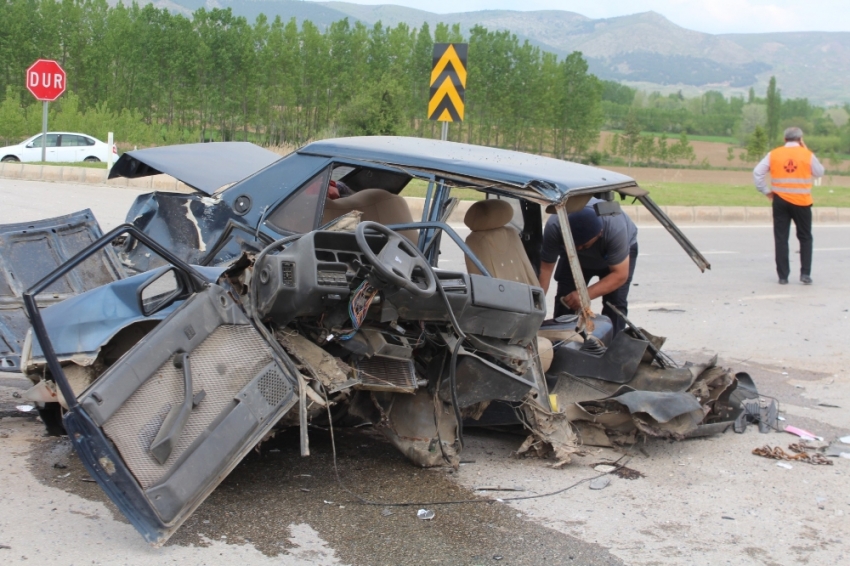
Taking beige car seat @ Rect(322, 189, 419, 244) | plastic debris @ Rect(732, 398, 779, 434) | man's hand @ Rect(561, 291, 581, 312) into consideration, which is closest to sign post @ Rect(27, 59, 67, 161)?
man's hand @ Rect(561, 291, 581, 312)

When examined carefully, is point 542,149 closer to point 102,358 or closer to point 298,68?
point 298,68

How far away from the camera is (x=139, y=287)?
3908 mm

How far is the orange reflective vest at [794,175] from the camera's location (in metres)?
11.1

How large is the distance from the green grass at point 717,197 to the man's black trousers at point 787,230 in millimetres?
6984

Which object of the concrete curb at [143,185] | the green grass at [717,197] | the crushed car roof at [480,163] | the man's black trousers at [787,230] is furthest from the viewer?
the green grass at [717,197]

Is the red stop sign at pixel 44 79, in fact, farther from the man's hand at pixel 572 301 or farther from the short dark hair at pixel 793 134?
the man's hand at pixel 572 301

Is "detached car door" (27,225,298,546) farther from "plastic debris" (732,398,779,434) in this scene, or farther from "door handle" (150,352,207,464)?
"plastic debris" (732,398,779,434)

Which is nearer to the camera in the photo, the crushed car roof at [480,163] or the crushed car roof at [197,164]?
the crushed car roof at [480,163]

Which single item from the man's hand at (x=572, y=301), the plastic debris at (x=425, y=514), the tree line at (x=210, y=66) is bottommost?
the plastic debris at (x=425, y=514)

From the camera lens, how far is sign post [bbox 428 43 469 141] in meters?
12.8

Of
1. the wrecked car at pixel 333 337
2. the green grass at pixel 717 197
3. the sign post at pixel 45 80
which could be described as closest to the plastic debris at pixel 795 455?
the wrecked car at pixel 333 337

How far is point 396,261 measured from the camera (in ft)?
12.2

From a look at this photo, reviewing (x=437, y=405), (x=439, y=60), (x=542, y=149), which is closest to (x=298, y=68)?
(x=542, y=149)

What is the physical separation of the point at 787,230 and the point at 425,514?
8484 millimetres
